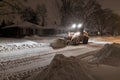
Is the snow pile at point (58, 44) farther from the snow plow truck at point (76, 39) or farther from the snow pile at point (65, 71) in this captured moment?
the snow pile at point (65, 71)

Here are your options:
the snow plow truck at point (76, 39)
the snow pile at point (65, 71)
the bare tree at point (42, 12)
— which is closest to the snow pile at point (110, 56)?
the snow pile at point (65, 71)

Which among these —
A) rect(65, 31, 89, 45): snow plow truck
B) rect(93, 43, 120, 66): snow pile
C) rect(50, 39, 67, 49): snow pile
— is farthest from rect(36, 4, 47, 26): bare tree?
rect(93, 43, 120, 66): snow pile

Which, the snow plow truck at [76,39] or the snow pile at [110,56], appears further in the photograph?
the snow plow truck at [76,39]

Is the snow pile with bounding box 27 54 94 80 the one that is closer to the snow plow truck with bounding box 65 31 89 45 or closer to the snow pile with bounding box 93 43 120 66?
the snow pile with bounding box 93 43 120 66

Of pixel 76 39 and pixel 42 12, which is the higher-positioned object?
pixel 42 12

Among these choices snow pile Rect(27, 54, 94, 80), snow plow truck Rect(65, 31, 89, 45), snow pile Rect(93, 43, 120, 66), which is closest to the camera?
snow pile Rect(27, 54, 94, 80)

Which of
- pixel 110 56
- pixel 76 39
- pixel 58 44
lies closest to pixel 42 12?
pixel 76 39

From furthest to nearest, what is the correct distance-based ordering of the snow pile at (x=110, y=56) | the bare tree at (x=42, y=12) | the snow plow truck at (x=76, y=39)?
the bare tree at (x=42, y=12) < the snow plow truck at (x=76, y=39) < the snow pile at (x=110, y=56)

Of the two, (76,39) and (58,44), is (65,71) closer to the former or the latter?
(58,44)

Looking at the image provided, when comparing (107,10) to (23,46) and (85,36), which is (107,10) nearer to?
(85,36)

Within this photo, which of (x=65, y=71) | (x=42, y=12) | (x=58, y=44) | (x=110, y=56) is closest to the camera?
(x=65, y=71)

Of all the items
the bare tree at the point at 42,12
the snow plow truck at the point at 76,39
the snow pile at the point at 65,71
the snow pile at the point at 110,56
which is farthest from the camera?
the bare tree at the point at 42,12

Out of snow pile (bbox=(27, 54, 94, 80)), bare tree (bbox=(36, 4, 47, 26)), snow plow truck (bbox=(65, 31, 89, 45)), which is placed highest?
bare tree (bbox=(36, 4, 47, 26))

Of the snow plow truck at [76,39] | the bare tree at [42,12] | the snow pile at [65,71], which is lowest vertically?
the snow pile at [65,71]
